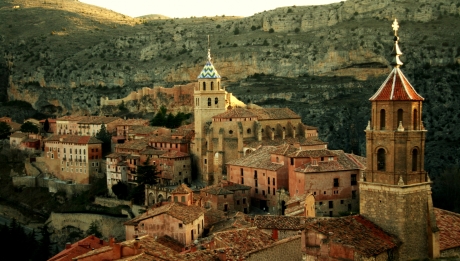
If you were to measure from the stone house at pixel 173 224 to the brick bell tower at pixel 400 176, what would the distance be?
13.2 m

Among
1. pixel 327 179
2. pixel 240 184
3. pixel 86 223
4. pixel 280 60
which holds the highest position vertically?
pixel 280 60

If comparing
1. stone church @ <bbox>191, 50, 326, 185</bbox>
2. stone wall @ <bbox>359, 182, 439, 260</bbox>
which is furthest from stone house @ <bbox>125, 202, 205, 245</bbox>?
stone church @ <bbox>191, 50, 326, 185</bbox>

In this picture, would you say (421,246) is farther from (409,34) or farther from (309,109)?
(409,34)

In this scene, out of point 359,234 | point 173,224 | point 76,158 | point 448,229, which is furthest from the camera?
point 76,158

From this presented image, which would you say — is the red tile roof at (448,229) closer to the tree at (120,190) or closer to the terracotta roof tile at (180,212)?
the terracotta roof tile at (180,212)

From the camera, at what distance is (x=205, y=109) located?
5903 centimetres

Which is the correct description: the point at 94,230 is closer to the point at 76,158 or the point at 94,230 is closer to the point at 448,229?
the point at 76,158

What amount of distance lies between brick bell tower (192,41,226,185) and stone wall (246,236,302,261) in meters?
29.7

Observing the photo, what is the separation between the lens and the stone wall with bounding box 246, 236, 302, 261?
2641 cm

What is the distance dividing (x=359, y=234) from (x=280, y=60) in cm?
6960

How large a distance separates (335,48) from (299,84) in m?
6.33

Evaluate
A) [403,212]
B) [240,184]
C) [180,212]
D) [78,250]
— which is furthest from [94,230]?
[403,212]

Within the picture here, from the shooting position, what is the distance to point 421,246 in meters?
24.9

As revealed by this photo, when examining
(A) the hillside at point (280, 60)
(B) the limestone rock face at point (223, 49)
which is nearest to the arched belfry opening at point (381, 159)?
(A) the hillside at point (280, 60)
